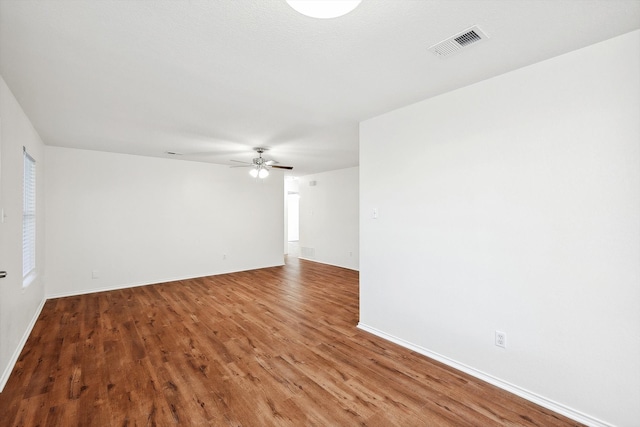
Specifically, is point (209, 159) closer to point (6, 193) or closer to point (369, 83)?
point (6, 193)

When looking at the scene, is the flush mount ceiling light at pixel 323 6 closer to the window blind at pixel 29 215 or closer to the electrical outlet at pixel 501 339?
the electrical outlet at pixel 501 339

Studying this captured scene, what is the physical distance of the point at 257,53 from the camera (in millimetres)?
→ 1933

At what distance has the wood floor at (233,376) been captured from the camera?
6.23 feet

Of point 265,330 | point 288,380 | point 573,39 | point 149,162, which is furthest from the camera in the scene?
point 149,162

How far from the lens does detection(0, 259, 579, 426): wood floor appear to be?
190 cm

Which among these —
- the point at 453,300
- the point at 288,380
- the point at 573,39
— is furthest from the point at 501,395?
the point at 573,39

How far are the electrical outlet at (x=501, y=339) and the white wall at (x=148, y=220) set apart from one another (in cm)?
551

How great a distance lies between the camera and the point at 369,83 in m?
2.38

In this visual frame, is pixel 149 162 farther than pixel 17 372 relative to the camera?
Yes

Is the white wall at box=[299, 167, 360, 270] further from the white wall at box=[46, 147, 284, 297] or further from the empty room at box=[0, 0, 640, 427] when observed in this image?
the empty room at box=[0, 0, 640, 427]

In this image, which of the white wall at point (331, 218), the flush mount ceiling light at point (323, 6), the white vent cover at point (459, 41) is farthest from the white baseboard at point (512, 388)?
the white wall at point (331, 218)

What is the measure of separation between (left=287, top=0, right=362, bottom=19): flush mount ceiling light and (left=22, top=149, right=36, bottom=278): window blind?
386 centimetres

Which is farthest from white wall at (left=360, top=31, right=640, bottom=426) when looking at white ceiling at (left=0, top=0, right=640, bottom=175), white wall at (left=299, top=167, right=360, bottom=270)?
white wall at (left=299, top=167, right=360, bottom=270)

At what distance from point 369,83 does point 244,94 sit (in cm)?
115
